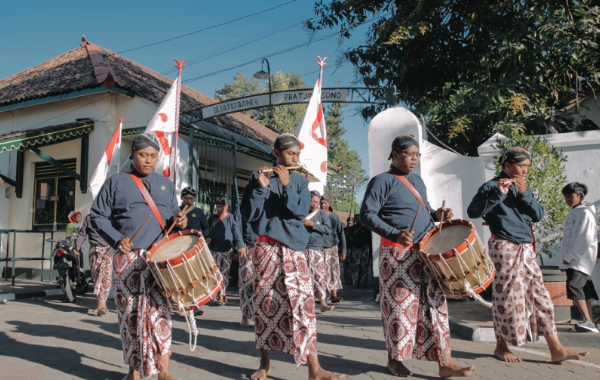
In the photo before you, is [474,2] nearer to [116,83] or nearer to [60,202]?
[116,83]

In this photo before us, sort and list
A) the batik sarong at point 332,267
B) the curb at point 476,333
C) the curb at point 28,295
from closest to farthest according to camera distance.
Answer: the curb at point 476,333 → the batik sarong at point 332,267 → the curb at point 28,295

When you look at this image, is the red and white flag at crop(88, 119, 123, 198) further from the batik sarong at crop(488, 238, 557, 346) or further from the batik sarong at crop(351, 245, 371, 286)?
the batik sarong at crop(488, 238, 557, 346)

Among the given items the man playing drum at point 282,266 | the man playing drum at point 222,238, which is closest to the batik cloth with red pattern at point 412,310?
the man playing drum at point 282,266

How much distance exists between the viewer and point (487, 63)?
1001 centimetres

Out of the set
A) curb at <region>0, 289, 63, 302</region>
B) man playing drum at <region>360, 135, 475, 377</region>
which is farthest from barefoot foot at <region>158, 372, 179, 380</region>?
curb at <region>0, 289, 63, 302</region>

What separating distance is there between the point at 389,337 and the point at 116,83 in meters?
11.1

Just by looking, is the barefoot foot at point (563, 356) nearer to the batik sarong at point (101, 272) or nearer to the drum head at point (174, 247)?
the drum head at point (174, 247)

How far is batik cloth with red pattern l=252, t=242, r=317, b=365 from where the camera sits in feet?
13.7

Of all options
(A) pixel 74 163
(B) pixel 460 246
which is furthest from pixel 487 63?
(A) pixel 74 163

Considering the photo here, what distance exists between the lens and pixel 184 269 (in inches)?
149

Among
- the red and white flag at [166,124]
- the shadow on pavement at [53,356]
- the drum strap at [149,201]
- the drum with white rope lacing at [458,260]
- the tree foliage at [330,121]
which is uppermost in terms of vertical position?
the tree foliage at [330,121]

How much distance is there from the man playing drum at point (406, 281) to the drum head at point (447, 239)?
0.48ft

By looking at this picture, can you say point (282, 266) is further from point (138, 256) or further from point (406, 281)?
point (138, 256)

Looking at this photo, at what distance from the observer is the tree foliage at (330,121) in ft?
131
